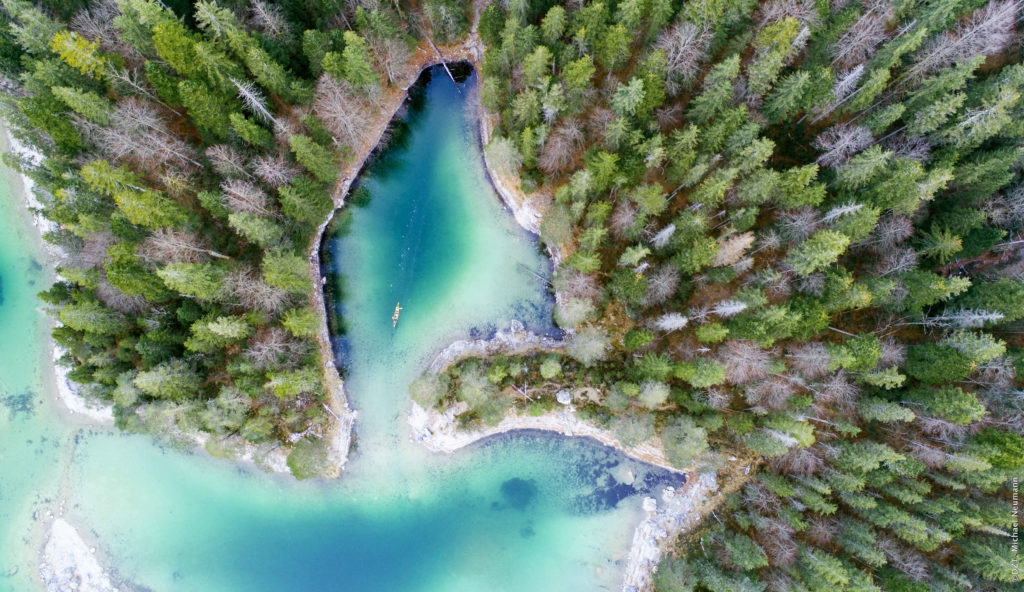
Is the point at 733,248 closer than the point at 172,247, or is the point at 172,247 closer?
the point at 733,248

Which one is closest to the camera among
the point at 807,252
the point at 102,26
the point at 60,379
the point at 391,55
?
the point at 807,252

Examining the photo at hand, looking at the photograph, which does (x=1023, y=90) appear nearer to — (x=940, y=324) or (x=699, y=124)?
(x=940, y=324)

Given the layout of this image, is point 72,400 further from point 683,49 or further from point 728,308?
point 683,49

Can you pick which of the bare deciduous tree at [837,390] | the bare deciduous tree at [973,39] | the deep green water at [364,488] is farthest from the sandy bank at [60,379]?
the bare deciduous tree at [973,39]

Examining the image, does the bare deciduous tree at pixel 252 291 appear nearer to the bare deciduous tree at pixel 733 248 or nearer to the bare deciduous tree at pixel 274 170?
the bare deciduous tree at pixel 274 170

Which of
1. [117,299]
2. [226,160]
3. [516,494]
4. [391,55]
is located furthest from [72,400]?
[391,55]

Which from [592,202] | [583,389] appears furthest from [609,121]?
[583,389]

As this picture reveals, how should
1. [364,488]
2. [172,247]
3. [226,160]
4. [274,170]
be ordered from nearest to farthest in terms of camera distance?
[172,247] < [226,160] < [274,170] < [364,488]
